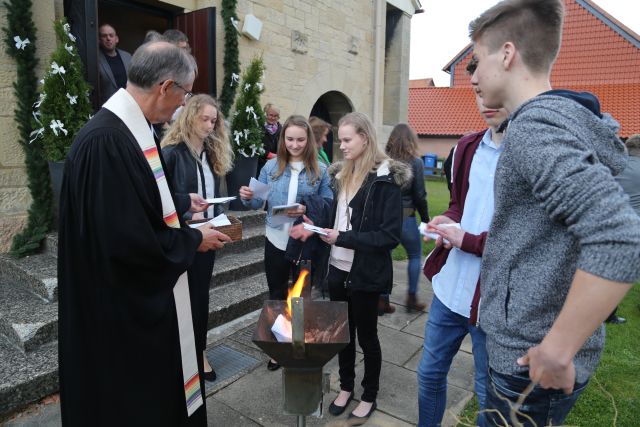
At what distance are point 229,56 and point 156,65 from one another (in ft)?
15.5

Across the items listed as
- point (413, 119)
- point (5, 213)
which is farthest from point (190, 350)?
point (413, 119)

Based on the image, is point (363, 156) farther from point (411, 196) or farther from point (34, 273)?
point (34, 273)

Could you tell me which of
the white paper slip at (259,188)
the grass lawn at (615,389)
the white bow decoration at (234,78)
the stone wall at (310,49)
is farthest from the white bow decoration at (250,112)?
the grass lawn at (615,389)

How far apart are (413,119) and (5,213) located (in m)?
24.3

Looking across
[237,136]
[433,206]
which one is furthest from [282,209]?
[433,206]

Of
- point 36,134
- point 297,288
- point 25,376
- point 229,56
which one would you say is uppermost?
point 229,56

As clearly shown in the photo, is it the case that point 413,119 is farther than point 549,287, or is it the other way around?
point 413,119

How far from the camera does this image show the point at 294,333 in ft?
5.27

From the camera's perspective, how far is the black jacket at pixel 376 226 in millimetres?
2664

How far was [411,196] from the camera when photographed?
486 centimetres

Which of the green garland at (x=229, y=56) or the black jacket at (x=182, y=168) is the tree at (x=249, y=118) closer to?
the green garland at (x=229, y=56)

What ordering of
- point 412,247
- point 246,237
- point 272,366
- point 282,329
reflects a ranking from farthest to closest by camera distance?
point 246,237
point 412,247
point 272,366
point 282,329

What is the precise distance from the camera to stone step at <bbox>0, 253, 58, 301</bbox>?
3.79m

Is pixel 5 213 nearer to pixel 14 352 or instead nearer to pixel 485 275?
pixel 14 352
